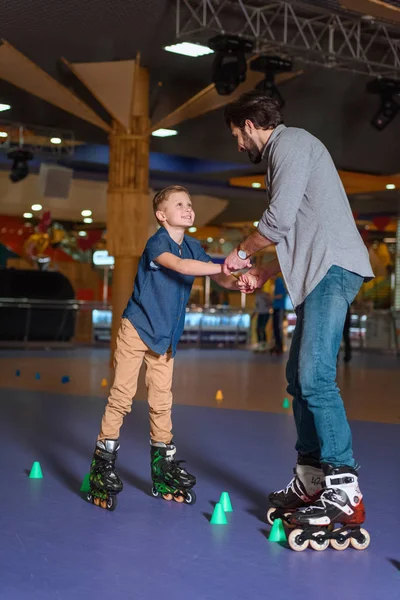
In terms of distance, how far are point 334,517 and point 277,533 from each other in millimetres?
213

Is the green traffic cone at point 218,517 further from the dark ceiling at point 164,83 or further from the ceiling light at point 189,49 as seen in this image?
the ceiling light at point 189,49

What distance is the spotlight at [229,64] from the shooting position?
32.2ft

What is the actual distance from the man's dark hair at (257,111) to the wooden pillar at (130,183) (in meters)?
8.62

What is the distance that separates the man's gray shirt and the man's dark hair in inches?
3.3

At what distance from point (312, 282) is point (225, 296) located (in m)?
23.7

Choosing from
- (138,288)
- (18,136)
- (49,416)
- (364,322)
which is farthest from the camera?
(364,322)

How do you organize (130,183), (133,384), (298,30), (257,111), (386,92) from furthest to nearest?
(130,183) → (386,92) → (298,30) → (133,384) → (257,111)

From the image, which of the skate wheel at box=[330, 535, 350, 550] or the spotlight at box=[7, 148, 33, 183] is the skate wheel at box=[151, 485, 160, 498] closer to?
the skate wheel at box=[330, 535, 350, 550]

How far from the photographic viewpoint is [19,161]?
16172 mm

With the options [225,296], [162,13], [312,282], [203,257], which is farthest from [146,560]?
[225,296]

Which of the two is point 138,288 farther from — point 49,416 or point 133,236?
point 133,236

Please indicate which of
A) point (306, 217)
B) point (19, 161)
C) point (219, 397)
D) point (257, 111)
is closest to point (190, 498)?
point (306, 217)

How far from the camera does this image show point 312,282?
3131 mm

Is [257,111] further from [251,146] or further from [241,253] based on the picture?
[241,253]
